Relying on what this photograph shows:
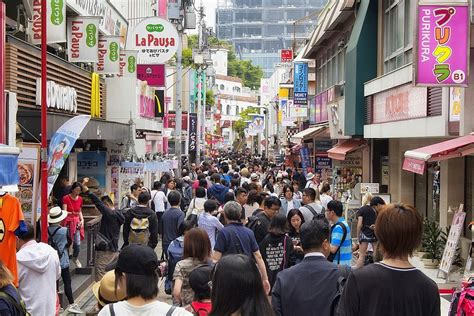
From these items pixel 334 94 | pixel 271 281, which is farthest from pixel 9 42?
pixel 334 94

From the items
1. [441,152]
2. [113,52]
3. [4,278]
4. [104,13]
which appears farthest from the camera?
[104,13]

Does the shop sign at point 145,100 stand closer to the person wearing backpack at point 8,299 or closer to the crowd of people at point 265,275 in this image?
the crowd of people at point 265,275

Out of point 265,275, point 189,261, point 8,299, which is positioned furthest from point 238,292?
point 265,275

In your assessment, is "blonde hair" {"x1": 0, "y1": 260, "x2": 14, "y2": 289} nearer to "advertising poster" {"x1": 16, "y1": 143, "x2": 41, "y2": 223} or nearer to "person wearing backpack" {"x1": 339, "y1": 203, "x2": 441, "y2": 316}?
"person wearing backpack" {"x1": 339, "y1": 203, "x2": 441, "y2": 316}

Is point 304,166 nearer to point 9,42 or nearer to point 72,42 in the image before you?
point 72,42

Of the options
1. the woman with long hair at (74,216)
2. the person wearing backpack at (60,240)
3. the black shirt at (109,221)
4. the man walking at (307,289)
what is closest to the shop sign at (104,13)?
the woman with long hair at (74,216)

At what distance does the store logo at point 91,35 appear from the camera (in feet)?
59.5

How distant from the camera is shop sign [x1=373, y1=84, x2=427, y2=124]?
16.3 metres

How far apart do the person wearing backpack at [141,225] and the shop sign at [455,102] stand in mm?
5703

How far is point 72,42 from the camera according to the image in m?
18.4

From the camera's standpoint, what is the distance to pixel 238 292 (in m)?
4.12

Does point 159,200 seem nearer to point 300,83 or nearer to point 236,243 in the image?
point 236,243

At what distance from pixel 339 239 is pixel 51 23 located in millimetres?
8890

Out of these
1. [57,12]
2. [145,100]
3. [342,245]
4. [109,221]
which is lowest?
[109,221]
